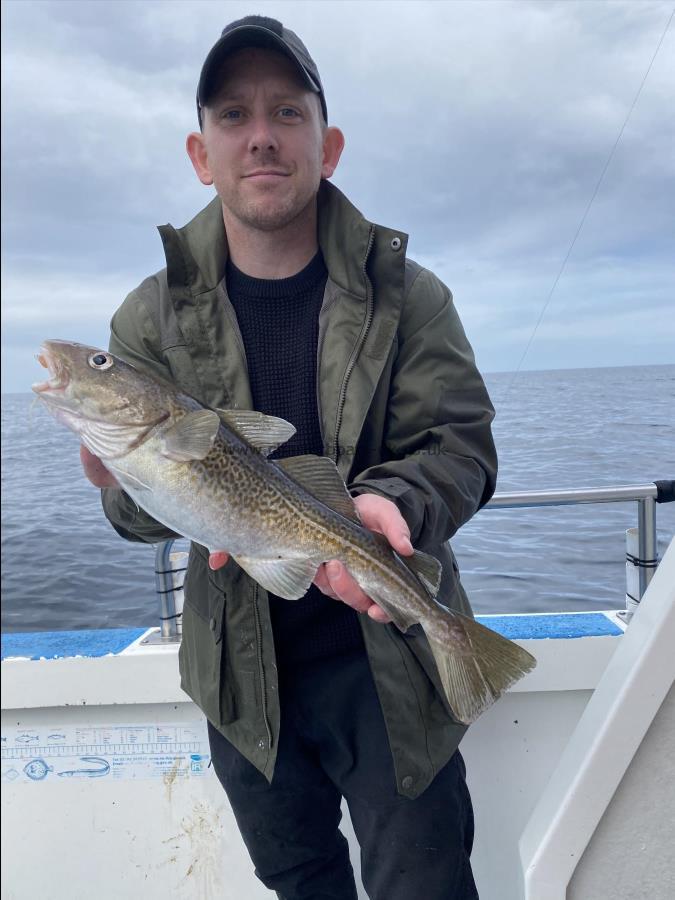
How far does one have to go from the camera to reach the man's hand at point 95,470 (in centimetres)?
222

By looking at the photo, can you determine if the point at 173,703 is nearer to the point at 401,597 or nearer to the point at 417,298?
the point at 401,597

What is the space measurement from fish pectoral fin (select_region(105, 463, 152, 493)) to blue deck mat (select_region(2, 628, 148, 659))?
1591 mm

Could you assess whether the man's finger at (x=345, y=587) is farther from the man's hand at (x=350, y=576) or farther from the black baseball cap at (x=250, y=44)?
the black baseball cap at (x=250, y=44)

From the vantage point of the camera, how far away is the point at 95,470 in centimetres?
227

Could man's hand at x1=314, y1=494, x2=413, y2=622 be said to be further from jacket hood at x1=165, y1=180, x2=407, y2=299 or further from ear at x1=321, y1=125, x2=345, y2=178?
ear at x1=321, y1=125, x2=345, y2=178

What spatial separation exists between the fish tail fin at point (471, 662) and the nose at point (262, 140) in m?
1.58

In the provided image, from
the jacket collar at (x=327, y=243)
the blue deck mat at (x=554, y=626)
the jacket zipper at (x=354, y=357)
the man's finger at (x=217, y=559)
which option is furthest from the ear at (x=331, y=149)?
the blue deck mat at (x=554, y=626)

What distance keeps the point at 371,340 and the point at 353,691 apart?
3.78 ft

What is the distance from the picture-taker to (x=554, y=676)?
3.38 m

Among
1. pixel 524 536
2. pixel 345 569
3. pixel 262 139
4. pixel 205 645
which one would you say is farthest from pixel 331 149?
pixel 524 536

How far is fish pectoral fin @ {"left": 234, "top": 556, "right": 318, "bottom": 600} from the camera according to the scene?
219 centimetres

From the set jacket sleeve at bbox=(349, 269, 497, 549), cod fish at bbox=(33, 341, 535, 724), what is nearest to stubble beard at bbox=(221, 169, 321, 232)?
jacket sleeve at bbox=(349, 269, 497, 549)

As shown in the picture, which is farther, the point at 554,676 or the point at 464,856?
the point at 554,676

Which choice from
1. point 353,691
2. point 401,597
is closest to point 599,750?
point 401,597
